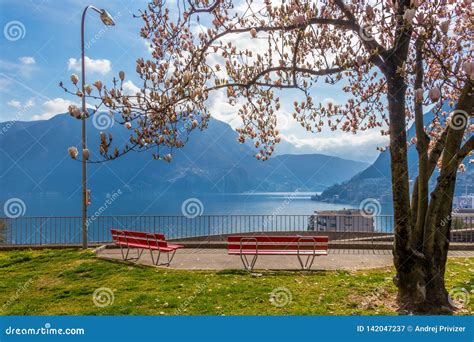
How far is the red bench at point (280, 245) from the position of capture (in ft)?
34.5

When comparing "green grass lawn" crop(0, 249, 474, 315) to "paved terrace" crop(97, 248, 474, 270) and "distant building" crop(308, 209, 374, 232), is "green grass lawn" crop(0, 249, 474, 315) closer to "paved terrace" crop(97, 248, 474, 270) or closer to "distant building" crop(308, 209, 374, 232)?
"paved terrace" crop(97, 248, 474, 270)

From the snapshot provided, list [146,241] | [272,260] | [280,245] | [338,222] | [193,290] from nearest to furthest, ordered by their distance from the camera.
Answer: [193,290], [280,245], [146,241], [272,260], [338,222]

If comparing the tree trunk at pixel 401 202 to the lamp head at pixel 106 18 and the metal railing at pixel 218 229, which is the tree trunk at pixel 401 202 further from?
the lamp head at pixel 106 18

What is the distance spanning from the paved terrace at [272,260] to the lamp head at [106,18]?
7819 mm

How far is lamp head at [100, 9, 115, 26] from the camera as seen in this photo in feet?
45.6

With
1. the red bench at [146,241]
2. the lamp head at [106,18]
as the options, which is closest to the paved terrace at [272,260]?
the red bench at [146,241]

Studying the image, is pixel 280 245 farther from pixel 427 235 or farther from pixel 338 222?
pixel 338 222

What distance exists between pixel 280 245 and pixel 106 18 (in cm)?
970

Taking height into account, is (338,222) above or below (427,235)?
below

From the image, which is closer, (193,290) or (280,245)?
(193,290)

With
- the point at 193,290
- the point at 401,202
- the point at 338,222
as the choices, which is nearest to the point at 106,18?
the point at 193,290

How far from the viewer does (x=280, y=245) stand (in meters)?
10.6

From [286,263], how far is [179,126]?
5.24m

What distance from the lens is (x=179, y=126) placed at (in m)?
8.70
